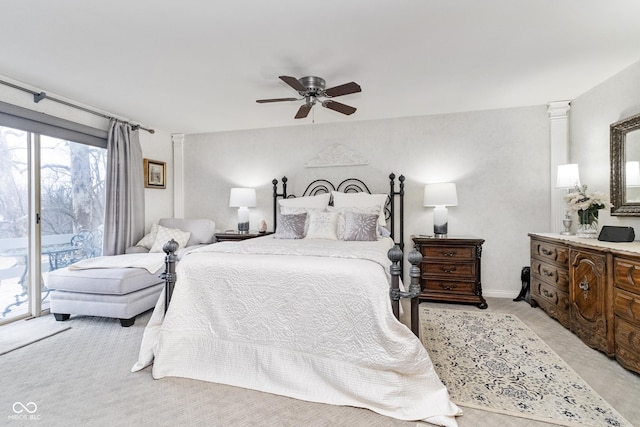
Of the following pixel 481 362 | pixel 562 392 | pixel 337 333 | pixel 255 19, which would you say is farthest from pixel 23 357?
pixel 562 392

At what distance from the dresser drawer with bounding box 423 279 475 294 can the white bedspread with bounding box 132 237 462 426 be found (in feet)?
5.88

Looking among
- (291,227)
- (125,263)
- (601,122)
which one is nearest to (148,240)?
(125,263)

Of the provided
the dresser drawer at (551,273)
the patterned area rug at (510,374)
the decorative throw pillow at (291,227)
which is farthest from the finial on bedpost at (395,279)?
the dresser drawer at (551,273)

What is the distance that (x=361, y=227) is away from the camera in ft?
10.7

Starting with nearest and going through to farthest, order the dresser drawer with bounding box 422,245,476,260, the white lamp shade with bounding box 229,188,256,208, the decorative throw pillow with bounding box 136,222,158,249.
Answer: the dresser drawer with bounding box 422,245,476,260 → the decorative throw pillow with bounding box 136,222,158,249 → the white lamp shade with bounding box 229,188,256,208

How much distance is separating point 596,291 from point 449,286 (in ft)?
4.51

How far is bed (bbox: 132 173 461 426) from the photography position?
68.1 inches

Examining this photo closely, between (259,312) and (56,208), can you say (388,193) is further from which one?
(56,208)

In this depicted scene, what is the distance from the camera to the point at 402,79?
2965 mm

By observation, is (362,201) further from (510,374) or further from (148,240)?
(148,240)

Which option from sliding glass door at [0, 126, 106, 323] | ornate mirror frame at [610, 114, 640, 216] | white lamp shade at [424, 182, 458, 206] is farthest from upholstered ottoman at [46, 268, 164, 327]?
ornate mirror frame at [610, 114, 640, 216]

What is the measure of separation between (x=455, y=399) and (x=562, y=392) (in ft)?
2.25

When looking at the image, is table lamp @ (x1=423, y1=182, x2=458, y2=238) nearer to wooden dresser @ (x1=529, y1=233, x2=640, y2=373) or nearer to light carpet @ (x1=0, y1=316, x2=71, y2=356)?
wooden dresser @ (x1=529, y1=233, x2=640, y2=373)

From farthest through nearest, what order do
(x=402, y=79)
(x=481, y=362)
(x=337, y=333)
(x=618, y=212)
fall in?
(x=402, y=79) → (x=618, y=212) → (x=481, y=362) → (x=337, y=333)
